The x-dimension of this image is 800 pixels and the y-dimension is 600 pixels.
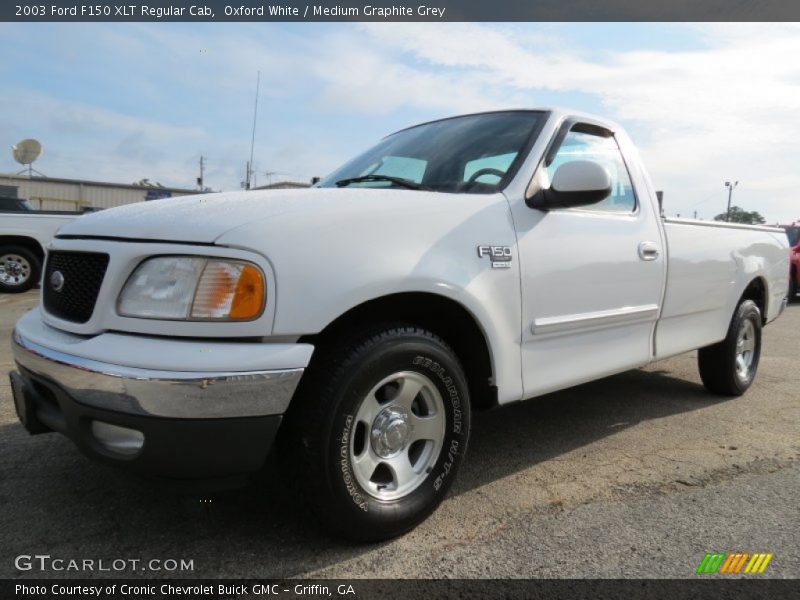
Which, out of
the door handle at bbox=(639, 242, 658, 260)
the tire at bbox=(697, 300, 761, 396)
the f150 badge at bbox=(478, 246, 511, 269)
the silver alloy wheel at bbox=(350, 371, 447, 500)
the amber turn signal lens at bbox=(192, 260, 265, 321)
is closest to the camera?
the amber turn signal lens at bbox=(192, 260, 265, 321)

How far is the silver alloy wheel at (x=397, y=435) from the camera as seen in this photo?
7.13 feet

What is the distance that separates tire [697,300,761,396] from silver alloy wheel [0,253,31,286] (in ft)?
32.7

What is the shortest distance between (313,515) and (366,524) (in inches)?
7.7

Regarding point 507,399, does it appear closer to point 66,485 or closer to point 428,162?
point 428,162

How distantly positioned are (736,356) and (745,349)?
1.09 feet

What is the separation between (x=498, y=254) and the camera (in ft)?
8.09

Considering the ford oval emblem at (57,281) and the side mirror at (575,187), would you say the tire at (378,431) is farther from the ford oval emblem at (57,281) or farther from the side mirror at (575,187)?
the ford oval emblem at (57,281)

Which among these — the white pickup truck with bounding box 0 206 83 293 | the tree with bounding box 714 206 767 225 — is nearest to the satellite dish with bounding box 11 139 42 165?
the white pickup truck with bounding box 0 206 83 293

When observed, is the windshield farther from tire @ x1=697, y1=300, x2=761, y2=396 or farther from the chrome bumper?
tire @ x1=697, y1=300, x2=761, y2=396

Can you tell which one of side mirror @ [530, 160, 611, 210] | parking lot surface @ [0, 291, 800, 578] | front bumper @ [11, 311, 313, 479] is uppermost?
side mirror @ [530, 160, 611, 210]

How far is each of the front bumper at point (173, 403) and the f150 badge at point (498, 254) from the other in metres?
0.88

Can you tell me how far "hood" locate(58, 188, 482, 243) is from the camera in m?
1.96

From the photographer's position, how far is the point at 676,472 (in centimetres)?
297

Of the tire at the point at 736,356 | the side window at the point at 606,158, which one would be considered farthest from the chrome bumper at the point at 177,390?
the tire at the point at 736,356
